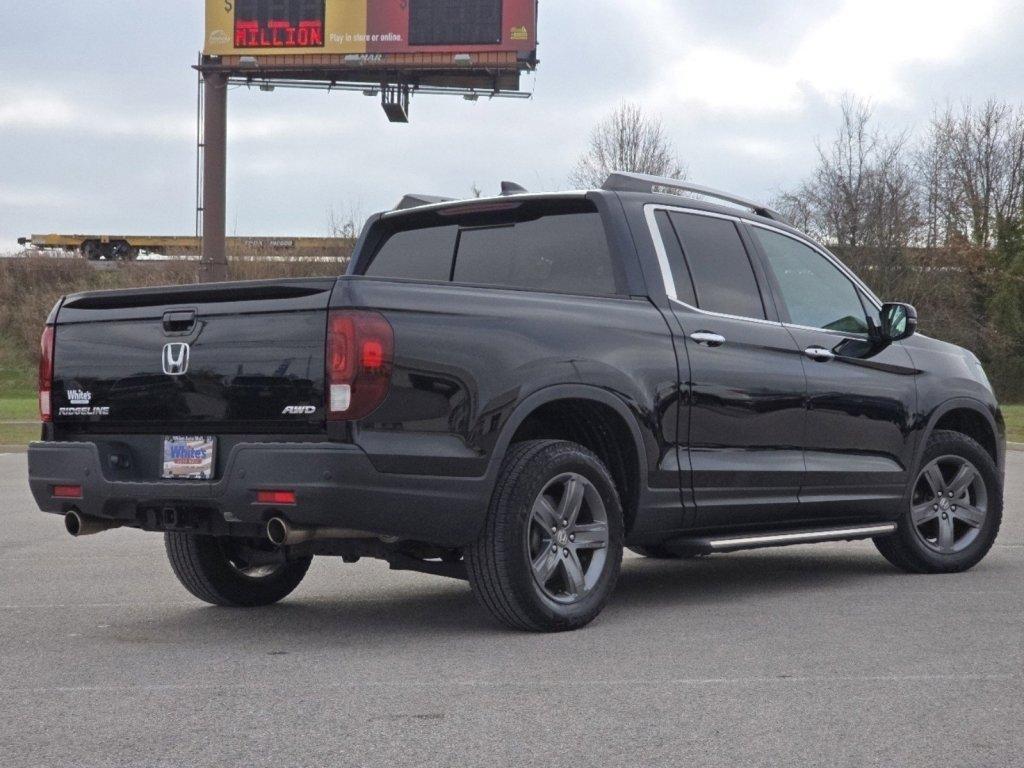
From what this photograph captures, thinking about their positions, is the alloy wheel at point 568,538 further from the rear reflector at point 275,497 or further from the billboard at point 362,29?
the billboard at point 362,29

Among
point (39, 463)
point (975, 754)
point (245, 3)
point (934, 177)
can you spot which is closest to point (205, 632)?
point (39, 463)

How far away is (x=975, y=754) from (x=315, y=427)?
2.70 metres

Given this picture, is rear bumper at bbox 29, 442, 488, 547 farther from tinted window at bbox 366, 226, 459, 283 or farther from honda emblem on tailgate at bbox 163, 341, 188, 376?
tinted window at bbox 366, 226, 459, 283

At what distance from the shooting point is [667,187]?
25.6 ft

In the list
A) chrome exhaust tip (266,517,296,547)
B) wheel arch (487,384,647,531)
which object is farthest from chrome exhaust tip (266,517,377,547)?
wheel arch (487,384,647,531)

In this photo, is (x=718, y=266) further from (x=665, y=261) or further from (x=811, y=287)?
(x=811, y=287)

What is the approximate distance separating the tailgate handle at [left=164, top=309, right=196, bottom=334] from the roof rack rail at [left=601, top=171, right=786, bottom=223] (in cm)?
220

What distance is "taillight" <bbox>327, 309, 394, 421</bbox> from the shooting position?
19.0 feet

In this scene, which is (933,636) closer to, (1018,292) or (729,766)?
(729,766)

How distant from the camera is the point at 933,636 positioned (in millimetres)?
6359

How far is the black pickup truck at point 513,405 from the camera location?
5898 mm

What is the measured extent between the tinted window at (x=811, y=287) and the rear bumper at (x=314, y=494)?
2.62m

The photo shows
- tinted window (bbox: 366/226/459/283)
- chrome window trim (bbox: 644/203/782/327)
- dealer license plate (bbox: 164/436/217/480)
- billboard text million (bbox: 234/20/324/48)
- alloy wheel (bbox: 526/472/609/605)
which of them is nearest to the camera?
dealer license plate (bbox: 164/436/217/480)

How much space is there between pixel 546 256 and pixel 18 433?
67.5 feet
